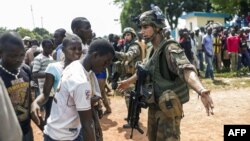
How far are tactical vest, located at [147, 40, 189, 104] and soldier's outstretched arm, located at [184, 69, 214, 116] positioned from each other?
0.31m

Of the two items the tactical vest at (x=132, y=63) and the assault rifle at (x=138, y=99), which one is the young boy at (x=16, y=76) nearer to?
the assault rifle at (x=138, y=99)

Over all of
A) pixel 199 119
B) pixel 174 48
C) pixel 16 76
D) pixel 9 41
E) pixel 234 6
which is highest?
pixel 234 6

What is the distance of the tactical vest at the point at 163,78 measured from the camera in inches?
125

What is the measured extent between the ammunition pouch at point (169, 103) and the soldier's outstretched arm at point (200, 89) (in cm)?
26

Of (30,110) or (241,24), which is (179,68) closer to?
(30,110)

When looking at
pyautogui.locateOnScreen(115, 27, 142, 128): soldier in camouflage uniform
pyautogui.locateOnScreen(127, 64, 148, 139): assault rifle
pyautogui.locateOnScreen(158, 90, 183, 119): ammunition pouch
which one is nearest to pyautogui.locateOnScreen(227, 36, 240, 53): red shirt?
pyautogui.locateOnScreen(115, 27, 142, 128): soldier in camouflage uniform

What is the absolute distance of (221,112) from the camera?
6.98 metres

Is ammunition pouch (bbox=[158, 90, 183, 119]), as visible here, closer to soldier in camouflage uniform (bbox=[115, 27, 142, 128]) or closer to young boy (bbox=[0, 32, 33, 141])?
young boy (bbox=[0, 32, 33, 141])

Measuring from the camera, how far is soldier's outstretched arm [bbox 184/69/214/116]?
261cm

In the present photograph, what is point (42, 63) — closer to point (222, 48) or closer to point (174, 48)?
point (174, 48)

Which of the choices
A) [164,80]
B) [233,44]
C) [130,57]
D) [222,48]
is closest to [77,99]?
[164,80]

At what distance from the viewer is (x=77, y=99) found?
2.44m

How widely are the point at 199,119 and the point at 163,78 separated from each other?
3558mm

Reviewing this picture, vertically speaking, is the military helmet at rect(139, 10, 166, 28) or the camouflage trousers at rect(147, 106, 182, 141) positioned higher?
the military helmet at rect(139, 10, 166, 28)
